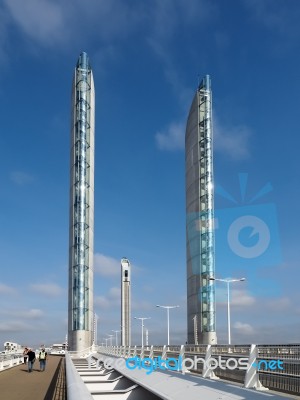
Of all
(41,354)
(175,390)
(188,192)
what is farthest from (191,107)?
(175,390)

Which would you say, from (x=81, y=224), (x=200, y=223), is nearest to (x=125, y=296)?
(x=81, y=224)

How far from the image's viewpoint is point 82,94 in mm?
101312

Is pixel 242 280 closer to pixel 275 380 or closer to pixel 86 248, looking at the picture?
pixel 86 248

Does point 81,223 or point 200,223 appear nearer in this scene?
point 200,223

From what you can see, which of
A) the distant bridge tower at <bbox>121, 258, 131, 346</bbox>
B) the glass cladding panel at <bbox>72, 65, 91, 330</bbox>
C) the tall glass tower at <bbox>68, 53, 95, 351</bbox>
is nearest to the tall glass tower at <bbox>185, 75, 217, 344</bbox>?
the tall glass tower at <bbox>68, 53, 95, 351</bbox>

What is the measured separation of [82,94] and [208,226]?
31831mm

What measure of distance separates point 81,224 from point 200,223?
18.9m

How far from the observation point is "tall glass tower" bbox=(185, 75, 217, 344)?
86812 mm

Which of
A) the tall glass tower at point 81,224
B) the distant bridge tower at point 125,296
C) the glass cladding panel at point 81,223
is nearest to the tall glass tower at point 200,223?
the tall glass tower at point 81,224

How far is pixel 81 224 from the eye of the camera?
94.4 meters

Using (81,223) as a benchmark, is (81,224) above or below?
below

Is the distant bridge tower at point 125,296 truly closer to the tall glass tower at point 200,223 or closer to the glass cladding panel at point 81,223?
the glass cladding panel at point 81,223

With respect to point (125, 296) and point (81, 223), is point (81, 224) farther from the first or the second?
point (125, 296)

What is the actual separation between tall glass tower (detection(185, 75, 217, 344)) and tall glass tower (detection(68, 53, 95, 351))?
1591 cm
